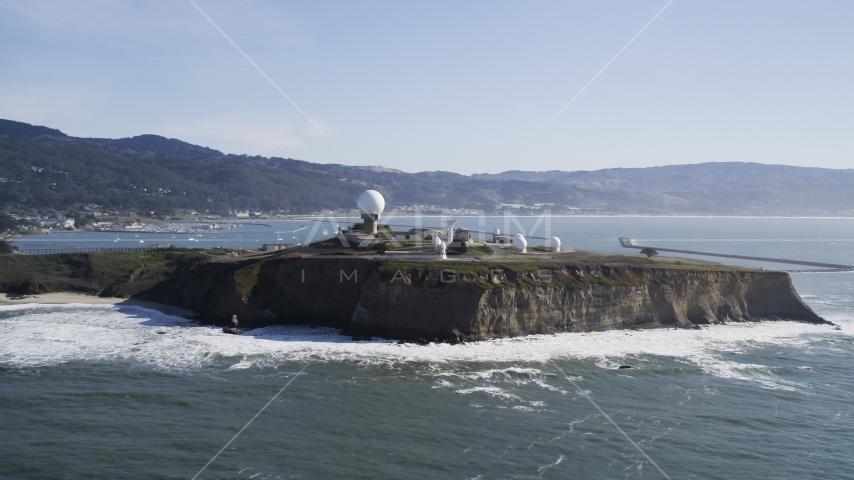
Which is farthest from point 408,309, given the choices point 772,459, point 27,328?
point 27,328

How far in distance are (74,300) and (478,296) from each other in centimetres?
4208

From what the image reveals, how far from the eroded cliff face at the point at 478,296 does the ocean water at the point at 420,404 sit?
2122 mm

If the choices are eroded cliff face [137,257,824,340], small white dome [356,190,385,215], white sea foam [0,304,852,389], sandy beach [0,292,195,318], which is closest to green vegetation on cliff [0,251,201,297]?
sandy beach [0,292,195,318]

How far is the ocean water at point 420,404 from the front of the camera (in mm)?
23641

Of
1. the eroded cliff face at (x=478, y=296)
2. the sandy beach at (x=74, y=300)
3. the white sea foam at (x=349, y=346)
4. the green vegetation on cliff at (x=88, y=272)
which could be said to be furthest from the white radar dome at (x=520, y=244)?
the green vegetation on cliff at (x=88, y=272)

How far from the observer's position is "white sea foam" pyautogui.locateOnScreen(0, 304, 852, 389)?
37.5 m

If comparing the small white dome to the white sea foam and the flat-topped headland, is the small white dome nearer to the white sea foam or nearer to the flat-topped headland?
the flat-topped headland

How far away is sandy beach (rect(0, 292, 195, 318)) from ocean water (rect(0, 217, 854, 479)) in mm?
9580

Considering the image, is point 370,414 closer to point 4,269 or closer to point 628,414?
point 628,414

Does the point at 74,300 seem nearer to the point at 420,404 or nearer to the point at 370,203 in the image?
the point at 370,203

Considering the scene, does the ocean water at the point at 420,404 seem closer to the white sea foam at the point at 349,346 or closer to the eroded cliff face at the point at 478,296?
the white sea foam at the point at 349,346

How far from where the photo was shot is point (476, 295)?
43.8 m

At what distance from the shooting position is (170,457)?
23.9 m

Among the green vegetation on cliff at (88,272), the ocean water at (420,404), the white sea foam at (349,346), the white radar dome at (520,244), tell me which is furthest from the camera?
the green vegetation on cliff at (88,272)
